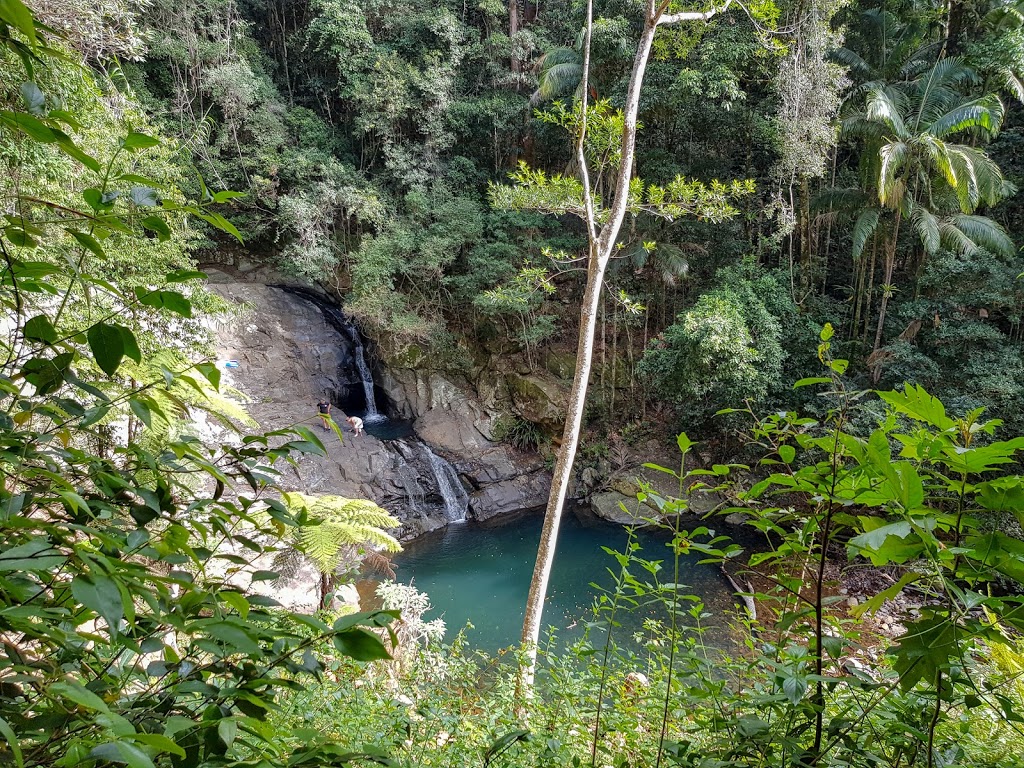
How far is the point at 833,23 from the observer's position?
8.91 metres

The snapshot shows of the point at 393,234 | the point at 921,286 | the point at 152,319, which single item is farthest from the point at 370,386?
the point at 921,286

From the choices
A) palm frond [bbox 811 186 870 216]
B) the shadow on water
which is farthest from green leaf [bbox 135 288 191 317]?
palm frond [bbox 811 186 870 216]

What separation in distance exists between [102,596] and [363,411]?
11.4m

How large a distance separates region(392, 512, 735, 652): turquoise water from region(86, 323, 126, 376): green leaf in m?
5.90

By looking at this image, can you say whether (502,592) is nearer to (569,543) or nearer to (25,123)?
(569,543)

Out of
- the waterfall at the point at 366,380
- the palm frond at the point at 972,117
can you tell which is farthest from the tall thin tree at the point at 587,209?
the waterfall at the point at 366,380

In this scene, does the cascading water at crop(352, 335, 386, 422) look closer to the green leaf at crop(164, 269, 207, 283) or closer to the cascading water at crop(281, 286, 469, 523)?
the cascading water at crop(281, 286, 469, 523)

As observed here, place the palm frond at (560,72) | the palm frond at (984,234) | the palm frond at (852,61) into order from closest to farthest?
the palm frond at (984,234)
the palm frond at (852,61)
the palm frond at (560,72)

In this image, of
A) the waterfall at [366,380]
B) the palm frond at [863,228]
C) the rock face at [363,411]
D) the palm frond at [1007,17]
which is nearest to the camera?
the palm frond at [1007,17]

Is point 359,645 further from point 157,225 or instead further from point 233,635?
point 157,225

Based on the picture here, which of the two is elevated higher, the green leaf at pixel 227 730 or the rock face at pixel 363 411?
the green leaf at pixel 227 730

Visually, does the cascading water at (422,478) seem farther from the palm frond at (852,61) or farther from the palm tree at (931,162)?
the palm frond at (852,61)

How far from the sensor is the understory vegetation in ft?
1.89

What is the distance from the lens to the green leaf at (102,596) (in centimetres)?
37
